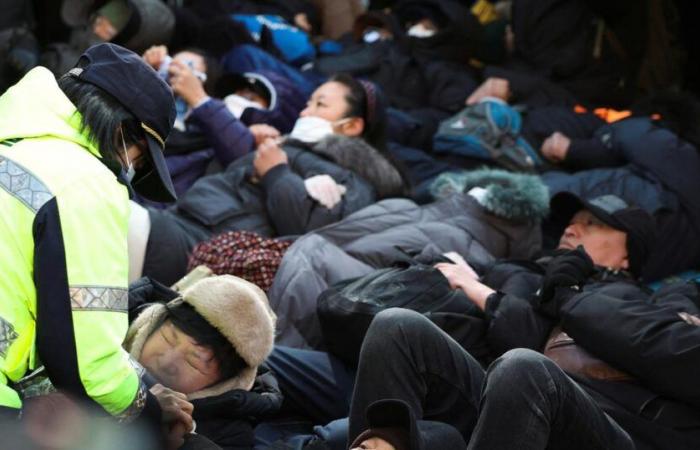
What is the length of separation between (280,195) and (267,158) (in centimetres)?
22

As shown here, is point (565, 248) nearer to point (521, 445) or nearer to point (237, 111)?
point (521, 445)

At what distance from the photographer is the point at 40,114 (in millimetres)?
2451

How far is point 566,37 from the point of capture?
6258 mm

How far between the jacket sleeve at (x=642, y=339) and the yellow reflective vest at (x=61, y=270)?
1.40 metres

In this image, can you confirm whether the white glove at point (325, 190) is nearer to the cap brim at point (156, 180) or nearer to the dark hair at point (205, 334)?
the dark hair at point (205, 334)

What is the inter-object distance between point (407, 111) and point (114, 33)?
1.59 meters

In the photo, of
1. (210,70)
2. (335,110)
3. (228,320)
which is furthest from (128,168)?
(210,70)

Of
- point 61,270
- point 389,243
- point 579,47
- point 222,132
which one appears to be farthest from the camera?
point 579,47

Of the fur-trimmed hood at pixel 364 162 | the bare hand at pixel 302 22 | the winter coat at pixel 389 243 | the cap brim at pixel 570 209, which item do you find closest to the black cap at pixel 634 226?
the cap brim at pixel 570 209

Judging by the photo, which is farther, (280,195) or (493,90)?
(493,90)

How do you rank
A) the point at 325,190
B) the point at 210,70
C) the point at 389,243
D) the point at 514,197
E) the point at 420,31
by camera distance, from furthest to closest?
the point at 420,31 → the point at 210,70 → the point at 325,190 → the point at 514,197 → the point at 389,243

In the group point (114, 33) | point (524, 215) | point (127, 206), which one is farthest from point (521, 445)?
point (114, 33)

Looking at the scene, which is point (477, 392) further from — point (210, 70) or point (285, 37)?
point (285, 37)

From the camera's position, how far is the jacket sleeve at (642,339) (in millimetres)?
3035
